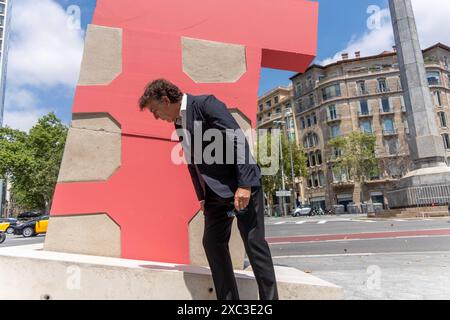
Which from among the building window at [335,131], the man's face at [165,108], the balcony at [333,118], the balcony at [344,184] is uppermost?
the balcony at [333,118]

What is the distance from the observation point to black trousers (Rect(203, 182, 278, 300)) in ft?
6.90

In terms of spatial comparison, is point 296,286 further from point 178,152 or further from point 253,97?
point 253,97

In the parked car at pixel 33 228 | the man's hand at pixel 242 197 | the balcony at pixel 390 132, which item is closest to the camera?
the man's hand at pixel 242 197

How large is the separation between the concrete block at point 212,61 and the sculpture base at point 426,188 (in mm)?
16636

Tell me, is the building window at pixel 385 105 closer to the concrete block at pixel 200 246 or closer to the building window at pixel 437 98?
the building window at pixel 437 98

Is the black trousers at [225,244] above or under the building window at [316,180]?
under

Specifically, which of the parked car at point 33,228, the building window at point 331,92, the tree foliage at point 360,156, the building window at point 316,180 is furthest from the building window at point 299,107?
the parked car at point 33,228

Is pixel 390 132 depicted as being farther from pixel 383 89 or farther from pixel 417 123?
pixel 417 123

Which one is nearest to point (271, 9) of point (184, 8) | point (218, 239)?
point (184, 8)

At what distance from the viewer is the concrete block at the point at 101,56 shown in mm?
3287

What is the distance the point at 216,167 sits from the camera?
7.23ft

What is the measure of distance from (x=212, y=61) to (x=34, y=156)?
40.1 m

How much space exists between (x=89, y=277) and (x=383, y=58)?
2057 inches

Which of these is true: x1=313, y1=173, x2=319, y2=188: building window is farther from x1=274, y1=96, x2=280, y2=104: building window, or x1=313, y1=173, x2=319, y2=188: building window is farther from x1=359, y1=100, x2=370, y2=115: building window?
x1=274, y1=96, x2=280, y2=104: building window
